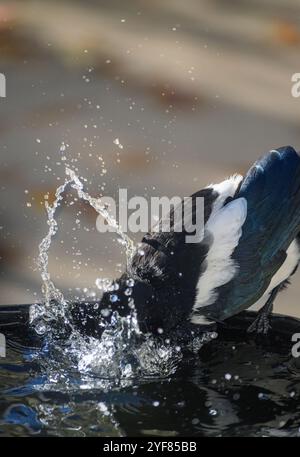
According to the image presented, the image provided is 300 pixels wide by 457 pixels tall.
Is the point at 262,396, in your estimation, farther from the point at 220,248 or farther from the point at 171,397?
the point at 220,248

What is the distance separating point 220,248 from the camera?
1.92 metres

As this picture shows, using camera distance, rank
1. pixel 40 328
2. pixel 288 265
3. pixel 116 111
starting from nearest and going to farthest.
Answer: pixel 40 328, pixel 288 265, pixel 116 111

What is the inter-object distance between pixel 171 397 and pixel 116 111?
1.25 m

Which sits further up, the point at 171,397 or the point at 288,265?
the point at 288,265

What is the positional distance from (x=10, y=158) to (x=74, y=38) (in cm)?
43

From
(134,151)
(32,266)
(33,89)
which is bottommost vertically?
(32,266)

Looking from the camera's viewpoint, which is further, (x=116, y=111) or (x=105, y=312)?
(x=116, y=111)

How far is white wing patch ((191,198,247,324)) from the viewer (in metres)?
1.91

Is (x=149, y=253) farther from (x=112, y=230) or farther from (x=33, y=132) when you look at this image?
(x=33, y=132)

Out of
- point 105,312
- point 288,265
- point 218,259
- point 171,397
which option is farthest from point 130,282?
point 288,265

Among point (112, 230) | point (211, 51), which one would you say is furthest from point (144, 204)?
point (211, 51)

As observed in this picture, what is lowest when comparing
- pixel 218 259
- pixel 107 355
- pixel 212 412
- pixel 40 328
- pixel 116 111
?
pixel 212 412

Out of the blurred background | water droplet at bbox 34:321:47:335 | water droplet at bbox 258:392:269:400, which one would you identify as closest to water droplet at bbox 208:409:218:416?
water droplet at bbox 258:392:269:400

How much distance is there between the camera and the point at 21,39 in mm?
2719
